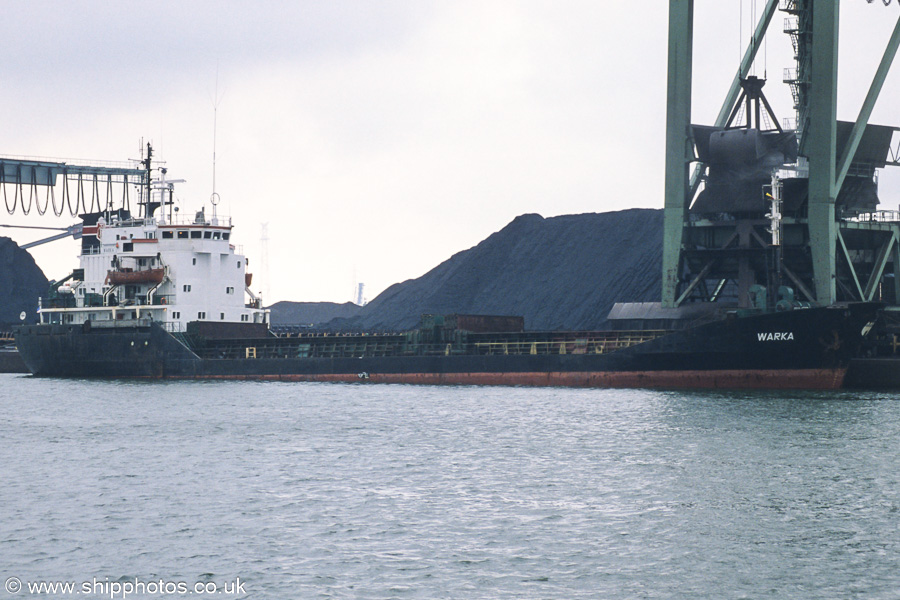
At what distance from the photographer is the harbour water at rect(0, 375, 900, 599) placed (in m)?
16.2

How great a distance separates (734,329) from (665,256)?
13541 mm

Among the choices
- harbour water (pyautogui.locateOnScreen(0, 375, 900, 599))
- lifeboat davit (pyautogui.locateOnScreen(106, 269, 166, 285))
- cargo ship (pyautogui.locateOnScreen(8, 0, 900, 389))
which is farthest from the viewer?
lifeboat davit (pyautogui.locateOnScreen(106, 269, 166, 285))

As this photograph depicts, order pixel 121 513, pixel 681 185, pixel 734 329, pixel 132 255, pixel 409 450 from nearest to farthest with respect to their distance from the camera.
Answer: pixel 121 513
pixel 409 450
pixel 734 329
pixel 681 185
pixel 132 255

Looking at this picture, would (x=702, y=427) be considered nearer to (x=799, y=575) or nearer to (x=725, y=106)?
(x=799, y=575)

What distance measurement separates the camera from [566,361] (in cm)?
4525

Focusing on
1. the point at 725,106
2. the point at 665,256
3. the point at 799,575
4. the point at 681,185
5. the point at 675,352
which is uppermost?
the point at 725,106

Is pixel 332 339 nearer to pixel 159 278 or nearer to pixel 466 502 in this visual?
pixel 159 278

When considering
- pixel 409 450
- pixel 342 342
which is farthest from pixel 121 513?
pixel 342 342

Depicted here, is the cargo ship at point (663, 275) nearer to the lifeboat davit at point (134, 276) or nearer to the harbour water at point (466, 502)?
the lifeboat davit at point (134, 276)

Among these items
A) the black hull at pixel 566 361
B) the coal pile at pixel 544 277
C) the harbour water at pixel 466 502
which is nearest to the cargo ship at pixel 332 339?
the black hull at pixel 566 361

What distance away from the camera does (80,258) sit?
59.8 m

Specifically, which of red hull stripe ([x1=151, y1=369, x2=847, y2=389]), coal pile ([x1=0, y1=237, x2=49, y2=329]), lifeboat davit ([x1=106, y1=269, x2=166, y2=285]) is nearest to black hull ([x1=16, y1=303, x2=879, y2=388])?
red hull stripe ([x1=151, y1=369, x2=847, y2=389])

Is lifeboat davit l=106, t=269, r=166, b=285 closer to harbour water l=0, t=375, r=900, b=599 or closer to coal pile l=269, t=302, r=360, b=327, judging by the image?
harbour water l=0, t=375, r=900, b=599

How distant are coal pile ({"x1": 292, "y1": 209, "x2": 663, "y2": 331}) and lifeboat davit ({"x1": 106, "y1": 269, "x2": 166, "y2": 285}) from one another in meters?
38.6
